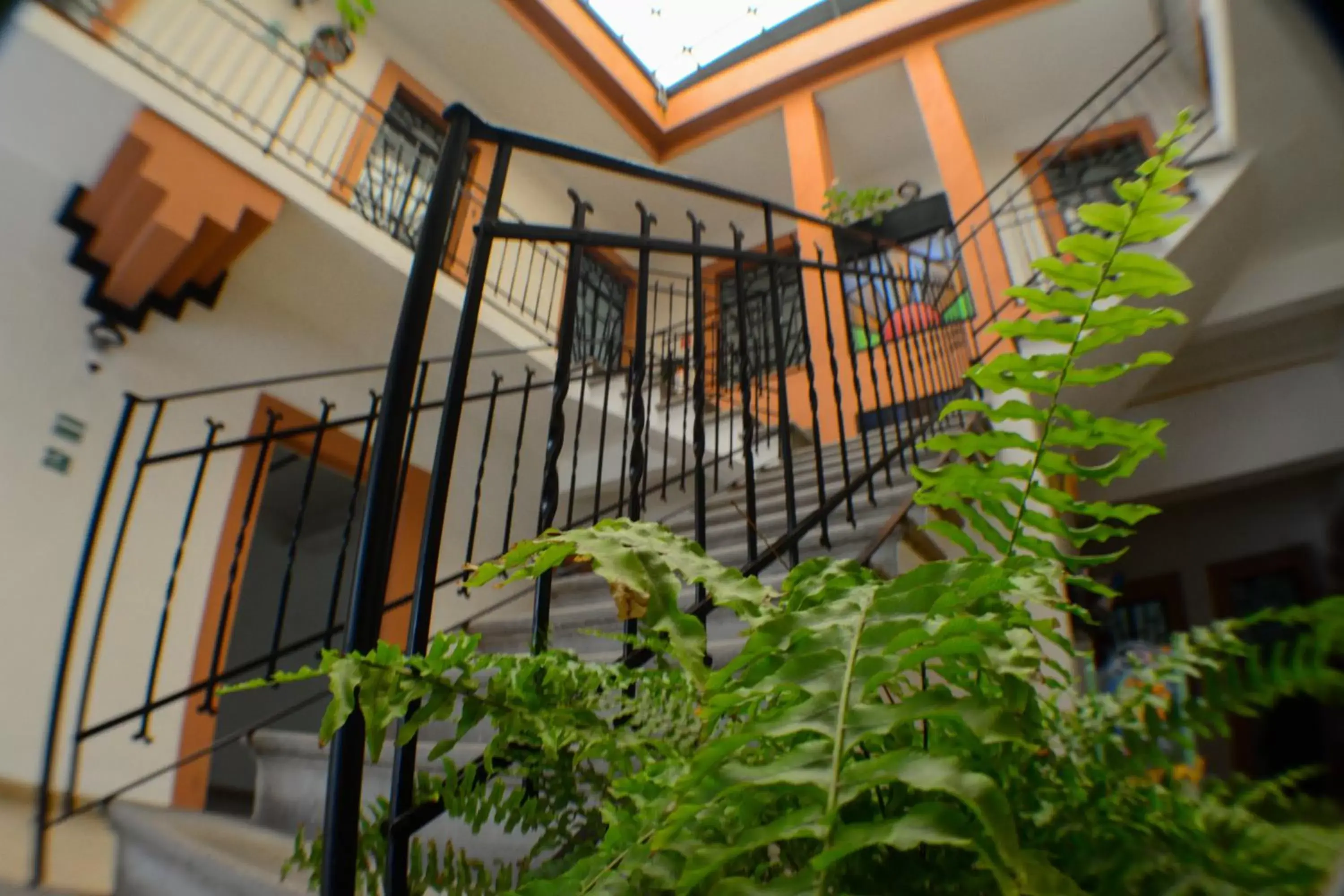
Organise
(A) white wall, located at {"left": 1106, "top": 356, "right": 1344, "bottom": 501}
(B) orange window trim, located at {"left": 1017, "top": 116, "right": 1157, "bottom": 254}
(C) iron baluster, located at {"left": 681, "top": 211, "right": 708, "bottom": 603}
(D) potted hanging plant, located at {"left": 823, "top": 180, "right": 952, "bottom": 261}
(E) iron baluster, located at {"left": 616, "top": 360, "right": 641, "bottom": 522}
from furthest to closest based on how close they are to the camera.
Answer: (D) potted hanging plant, located at {"left": 823, "top": 180, "right": 952, "bottom": 261}, (B) orange window trim, located at {"left": 1017, "top": 116, "right": 1157, "bottom": 254}, (A) white wall, located at {"left": 1106, "top": 356, "right": 1344, "bottom": 501}, (E) iron baluster, located at {"left": 616, "top": 360, "right": 641, "bottom": 522}, (C) iron baluster, located at {"left": 681, "top": 211, "right": 708, "bottom": 603}

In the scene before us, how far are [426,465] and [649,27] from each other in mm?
4706

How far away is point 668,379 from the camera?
4582mm

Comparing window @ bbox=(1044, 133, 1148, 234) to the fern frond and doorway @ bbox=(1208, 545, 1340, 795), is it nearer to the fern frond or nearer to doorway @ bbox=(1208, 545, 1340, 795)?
the fern frond

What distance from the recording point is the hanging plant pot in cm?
416

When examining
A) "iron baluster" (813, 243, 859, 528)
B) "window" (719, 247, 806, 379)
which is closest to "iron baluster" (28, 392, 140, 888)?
"iron baluster" (813, 243, 859, 528)

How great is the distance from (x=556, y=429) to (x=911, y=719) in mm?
826

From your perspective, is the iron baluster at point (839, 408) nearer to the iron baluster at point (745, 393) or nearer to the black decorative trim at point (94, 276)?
the iron baluster at point (745, 393)

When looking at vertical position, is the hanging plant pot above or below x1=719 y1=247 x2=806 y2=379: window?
above

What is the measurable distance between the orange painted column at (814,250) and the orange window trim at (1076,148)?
1738 mm

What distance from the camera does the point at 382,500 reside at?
0.97 meters

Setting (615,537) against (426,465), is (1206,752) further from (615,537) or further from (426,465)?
(426,465)

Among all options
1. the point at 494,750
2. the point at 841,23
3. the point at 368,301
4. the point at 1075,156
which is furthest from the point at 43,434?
the point at 1075,156

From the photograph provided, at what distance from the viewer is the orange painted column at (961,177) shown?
4707mm

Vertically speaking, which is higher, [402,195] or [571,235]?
[402,195]
